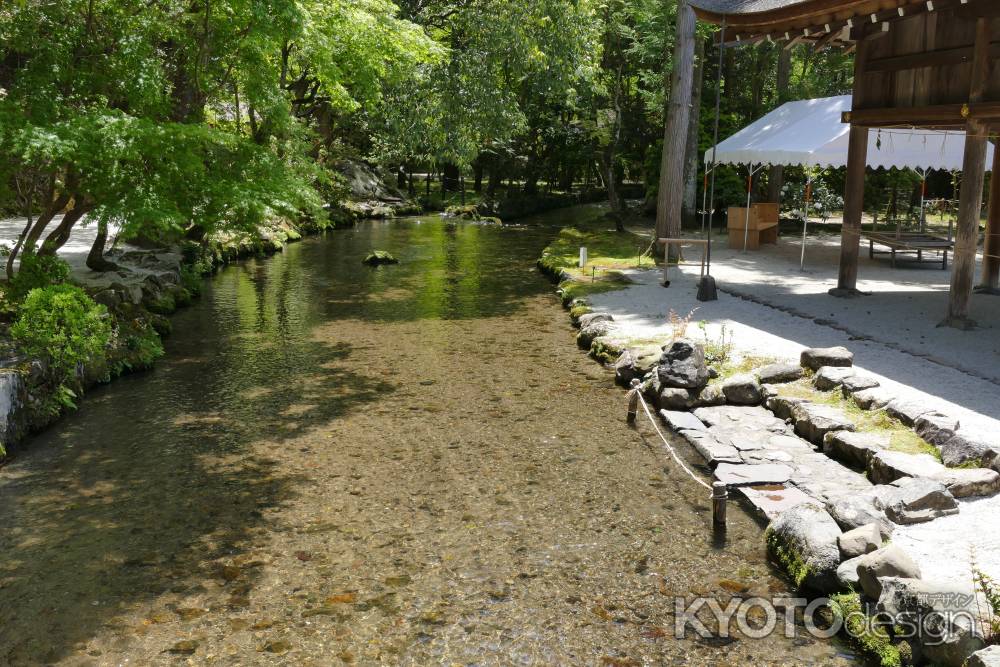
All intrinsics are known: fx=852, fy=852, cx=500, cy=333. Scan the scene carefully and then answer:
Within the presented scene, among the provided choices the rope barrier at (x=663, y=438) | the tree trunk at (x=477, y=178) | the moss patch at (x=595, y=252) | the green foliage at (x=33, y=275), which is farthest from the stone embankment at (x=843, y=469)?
the tree trunk at (x=477, y=178)

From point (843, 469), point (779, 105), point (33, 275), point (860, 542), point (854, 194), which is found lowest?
point (843, 469)

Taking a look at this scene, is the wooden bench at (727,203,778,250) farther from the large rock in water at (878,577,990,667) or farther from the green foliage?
the large rock in water at (878,577,990,667)

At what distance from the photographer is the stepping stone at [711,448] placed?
9.09 meters

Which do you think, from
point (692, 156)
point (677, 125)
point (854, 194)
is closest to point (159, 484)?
point (854, 194)

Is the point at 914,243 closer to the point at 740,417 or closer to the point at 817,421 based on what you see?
the point at 740,417

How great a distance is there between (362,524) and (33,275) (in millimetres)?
7584

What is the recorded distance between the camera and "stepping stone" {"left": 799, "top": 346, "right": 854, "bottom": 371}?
10.7 meters

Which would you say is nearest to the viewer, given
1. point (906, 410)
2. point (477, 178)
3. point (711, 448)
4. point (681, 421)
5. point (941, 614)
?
point (941, 614)

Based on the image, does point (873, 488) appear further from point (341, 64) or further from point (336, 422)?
point (341, 64)

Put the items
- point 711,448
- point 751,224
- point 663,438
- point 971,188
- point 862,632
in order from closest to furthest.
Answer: point 862,632
point 711,448
point 663,438
point 971,188
point 751,224

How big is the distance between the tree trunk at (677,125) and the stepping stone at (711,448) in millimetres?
12537

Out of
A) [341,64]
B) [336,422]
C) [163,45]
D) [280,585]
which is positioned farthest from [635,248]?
[280,585]

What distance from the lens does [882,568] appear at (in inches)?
235

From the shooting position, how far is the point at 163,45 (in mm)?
15188
